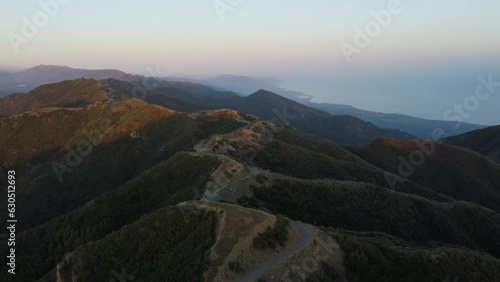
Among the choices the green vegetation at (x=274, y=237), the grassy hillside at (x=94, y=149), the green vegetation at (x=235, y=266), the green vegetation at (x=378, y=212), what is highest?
the green vegetation at (x=274, y=237)

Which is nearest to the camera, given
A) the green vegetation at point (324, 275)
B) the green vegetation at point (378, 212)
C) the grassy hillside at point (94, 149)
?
the green vegetation at point (324, 275)

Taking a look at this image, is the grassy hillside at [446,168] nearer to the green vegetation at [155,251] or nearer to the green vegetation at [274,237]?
the green vegetation at [274,237]

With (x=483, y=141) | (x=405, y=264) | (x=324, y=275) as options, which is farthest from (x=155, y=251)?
(x=483, y=141)

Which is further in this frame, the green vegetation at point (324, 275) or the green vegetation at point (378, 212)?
the green vegetation at point (378, 212)

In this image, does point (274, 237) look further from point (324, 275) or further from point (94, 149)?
point (94, 149)

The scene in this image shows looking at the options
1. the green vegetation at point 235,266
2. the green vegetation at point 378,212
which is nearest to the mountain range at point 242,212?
the green vegetation at point 235,266

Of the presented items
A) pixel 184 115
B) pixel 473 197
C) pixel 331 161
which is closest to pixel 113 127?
pixel 184 115
